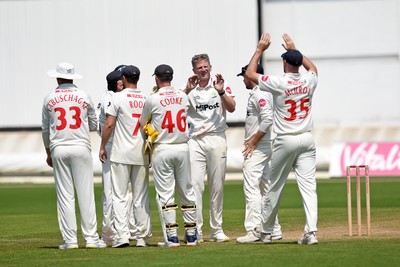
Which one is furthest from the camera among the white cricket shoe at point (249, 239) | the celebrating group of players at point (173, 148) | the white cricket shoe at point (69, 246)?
the white cricket shoe at point (249, 239)

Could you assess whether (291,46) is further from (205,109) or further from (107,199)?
(107,199)

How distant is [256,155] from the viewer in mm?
12875

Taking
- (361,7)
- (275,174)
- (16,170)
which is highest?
(361,7)

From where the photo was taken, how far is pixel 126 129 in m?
12.4

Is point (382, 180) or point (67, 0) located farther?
point (67, 0)

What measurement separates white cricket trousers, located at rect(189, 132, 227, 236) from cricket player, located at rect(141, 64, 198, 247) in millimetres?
672

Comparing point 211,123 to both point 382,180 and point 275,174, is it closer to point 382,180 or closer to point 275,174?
point 275,174

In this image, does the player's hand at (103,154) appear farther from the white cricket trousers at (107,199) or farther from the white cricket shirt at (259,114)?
the white cricket shirt at (259,114)

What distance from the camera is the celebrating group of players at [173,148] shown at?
11781 mm

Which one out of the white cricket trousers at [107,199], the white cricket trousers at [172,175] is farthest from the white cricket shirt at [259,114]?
the white cricket trousers at [107,199]

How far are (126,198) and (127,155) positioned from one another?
0.49 metres

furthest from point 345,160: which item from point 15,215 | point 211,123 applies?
point 211,123

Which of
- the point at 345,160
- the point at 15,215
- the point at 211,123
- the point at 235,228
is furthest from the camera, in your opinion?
the point at 345,160

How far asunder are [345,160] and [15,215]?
1209 centimetres
